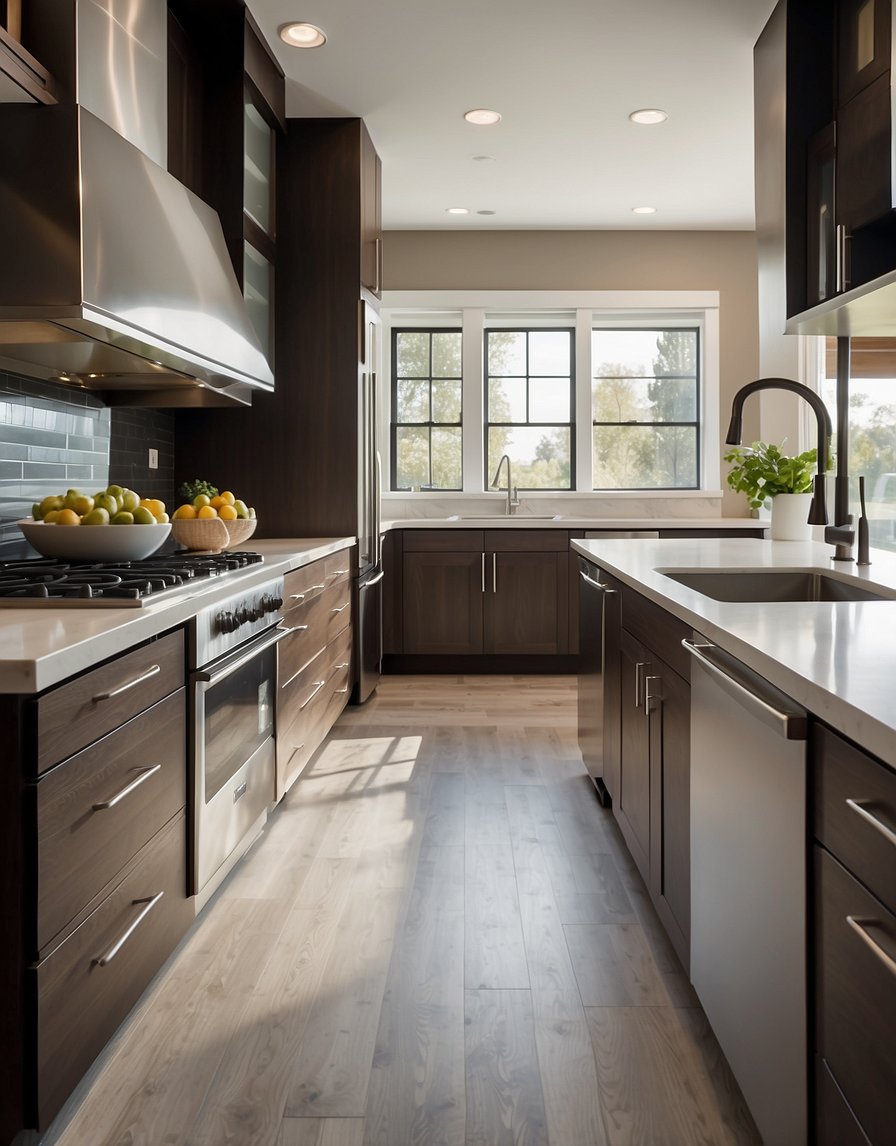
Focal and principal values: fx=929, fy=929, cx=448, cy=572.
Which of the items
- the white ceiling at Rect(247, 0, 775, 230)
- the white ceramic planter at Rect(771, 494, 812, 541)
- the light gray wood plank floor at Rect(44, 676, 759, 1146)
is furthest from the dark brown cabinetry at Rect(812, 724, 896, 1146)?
the white ceiling at Rect(247, 0, 775, 230)

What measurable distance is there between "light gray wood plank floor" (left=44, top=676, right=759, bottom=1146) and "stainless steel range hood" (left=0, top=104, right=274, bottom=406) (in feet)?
4.70

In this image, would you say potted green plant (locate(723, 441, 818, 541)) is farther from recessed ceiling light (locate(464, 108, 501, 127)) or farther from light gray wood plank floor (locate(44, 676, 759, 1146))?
recessed ceiling light (locate(464, 108, 501, 127))

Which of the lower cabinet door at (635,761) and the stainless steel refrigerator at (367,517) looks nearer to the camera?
the lower cabinet door at (635,761)

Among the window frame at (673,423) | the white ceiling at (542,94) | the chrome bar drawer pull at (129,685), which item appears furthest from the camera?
the window frame at (673,423)

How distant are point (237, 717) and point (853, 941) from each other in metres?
1.68

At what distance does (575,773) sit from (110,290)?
2317mm

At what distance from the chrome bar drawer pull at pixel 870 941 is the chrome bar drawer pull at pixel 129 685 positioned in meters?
1.12

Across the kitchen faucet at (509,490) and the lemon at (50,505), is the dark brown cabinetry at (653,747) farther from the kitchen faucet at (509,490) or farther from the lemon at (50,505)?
the kitchen faucet at (509,490)

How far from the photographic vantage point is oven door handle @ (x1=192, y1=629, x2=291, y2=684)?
2012mm

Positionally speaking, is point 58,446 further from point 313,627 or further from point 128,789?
point 128,789

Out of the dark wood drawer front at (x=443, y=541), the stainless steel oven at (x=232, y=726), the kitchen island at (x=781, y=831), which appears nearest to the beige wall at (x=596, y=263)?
the dark wood drawer front at (x=443, y=541)

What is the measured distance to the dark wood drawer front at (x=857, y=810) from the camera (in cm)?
89

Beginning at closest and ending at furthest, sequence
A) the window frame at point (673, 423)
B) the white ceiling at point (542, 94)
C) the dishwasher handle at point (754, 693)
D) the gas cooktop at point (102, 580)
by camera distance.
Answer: the dishwasher handle at point (754, 693), the gas cooktop at point (102, 580), the white ceiling at point (542, 94), the window frame at point (673, 423)

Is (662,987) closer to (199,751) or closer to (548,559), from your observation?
(199,751)
